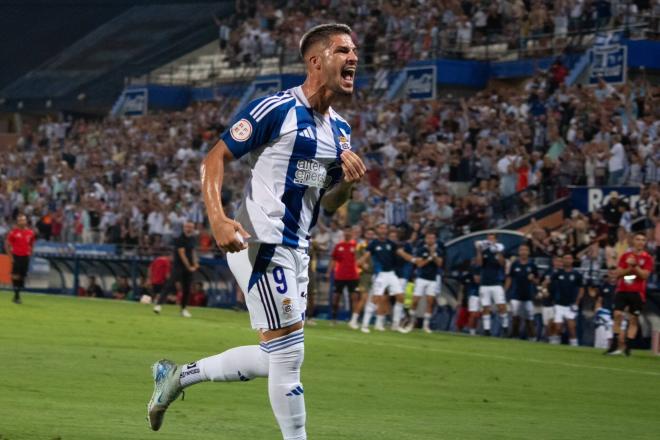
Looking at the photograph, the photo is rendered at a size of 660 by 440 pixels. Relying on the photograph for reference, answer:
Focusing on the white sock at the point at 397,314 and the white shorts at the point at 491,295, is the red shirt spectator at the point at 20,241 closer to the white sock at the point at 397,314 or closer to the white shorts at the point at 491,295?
the white sock at the point at 397,314

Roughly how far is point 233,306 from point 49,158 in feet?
54.3

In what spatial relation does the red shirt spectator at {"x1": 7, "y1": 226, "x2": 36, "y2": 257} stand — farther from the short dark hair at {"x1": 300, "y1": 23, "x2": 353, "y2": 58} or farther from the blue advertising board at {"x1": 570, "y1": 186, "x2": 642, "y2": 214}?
the short dark hair at {"x1": 300, "y1": 23, "x2": 353, "y2": 58}

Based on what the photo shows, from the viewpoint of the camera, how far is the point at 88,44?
60.8 m

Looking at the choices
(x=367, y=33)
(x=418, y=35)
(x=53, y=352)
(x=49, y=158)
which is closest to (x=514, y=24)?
(x=418, y=35)

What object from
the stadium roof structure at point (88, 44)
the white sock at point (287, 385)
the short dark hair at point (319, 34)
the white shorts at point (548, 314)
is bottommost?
the white sock at point (287, 385)

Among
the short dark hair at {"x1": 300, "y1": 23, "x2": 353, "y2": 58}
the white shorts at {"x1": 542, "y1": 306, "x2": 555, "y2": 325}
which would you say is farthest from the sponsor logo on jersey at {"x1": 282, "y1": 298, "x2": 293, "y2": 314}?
the white shorts at {"x1": 542, "y1": 306, "x2": 555, "y2": 325}

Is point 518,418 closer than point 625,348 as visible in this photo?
Yes

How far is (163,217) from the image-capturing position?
37.5m

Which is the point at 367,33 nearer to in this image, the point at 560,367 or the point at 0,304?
the point at 0,304

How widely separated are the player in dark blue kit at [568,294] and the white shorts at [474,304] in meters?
2.12

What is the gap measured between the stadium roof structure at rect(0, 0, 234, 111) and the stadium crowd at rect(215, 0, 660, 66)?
→ 696 cm

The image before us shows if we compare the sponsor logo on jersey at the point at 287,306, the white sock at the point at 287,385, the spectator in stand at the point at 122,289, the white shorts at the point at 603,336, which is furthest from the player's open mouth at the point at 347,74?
the spectator in stand at the point at 122,289

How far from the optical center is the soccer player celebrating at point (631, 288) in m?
22.0

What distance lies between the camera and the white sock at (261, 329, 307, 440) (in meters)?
7.54
